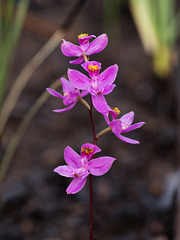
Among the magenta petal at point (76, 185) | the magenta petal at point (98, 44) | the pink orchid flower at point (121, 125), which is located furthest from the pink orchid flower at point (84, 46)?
the magenta petal at point (76, 185)

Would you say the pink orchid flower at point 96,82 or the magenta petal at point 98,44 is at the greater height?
the magenta petal at point 98,44

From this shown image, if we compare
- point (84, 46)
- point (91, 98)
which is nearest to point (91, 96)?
point (91, 98)

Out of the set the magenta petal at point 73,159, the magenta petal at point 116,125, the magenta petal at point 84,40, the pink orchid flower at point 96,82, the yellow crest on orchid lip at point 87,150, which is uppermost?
the magenta petal at point 84,40

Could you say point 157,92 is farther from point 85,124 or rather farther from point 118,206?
point 118,206

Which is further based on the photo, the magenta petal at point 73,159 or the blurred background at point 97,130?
the blurred background at point 97,130

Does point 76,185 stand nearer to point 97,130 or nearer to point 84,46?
point 84,46

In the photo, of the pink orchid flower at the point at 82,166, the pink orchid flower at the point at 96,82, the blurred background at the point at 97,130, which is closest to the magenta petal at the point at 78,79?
the pink orchid flower at the point at 96,82

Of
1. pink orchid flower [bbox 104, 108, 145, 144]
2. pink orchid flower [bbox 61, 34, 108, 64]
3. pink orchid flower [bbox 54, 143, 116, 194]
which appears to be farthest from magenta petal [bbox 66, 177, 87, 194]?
pink orchid flower [bbox 61, 34, 108, 64]

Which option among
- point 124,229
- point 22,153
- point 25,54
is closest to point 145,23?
point 25,54

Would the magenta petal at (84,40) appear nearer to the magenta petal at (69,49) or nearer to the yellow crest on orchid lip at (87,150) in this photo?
the magenta petal at (69,49)
